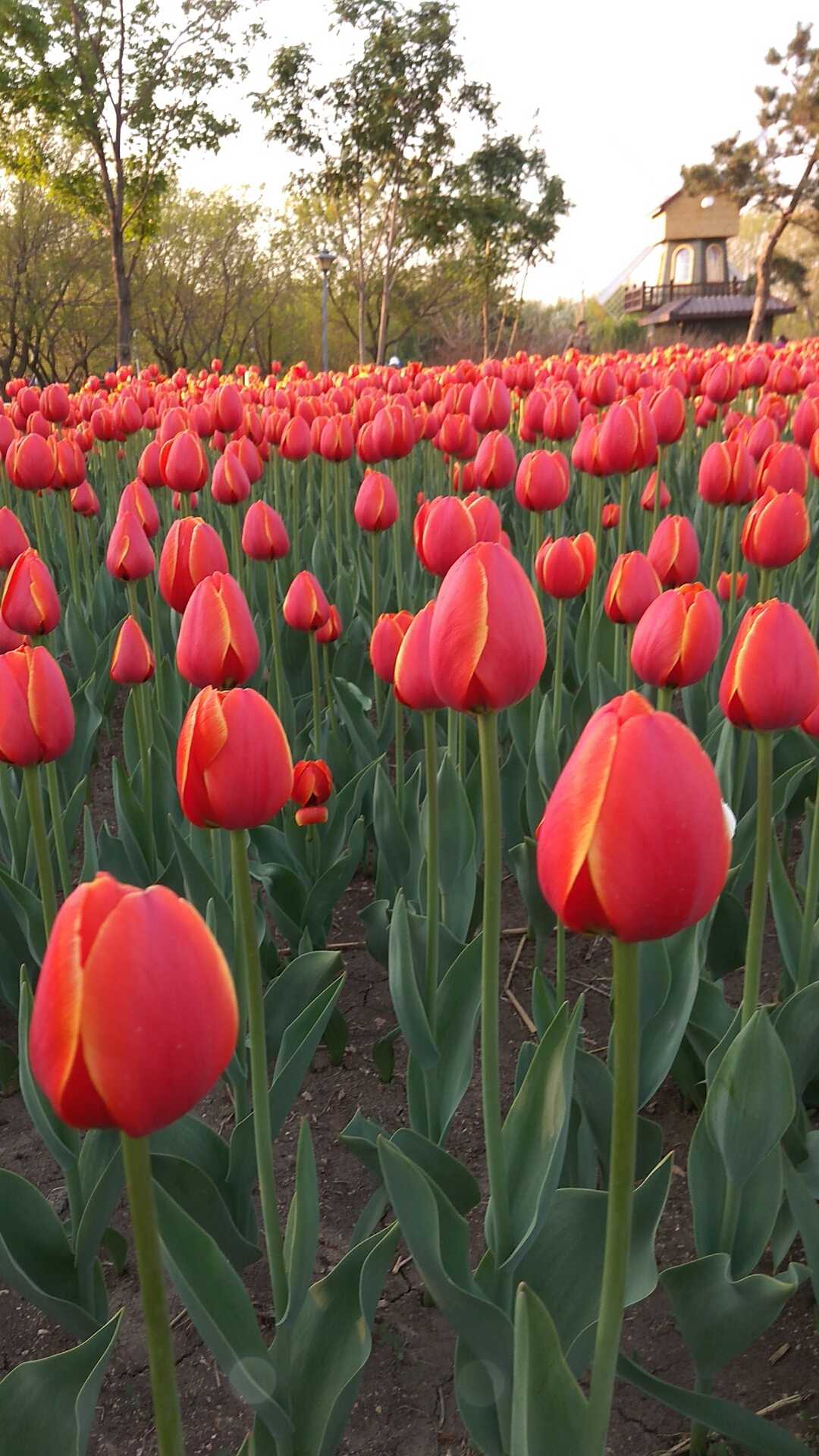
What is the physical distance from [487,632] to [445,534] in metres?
0.86

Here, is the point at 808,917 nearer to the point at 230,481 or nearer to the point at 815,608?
the point at 815,608

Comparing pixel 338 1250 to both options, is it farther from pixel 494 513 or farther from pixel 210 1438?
pixel 494 513

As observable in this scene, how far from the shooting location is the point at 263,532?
274 centimetres

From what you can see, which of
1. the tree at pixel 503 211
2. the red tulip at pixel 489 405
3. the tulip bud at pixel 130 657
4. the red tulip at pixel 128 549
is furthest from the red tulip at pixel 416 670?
the tree at pixel 503 211

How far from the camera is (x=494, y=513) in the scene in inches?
82.6

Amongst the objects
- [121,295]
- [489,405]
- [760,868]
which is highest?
[121,295]

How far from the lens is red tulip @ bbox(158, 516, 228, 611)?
1967mm

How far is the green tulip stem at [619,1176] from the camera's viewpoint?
74cm

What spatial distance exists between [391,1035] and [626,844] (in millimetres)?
1539

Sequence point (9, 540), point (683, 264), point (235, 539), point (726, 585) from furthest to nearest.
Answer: point (683, 264) < point (235, 539) < point (726, 585) < point (9, 540)

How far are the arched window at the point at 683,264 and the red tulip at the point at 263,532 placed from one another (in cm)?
6096

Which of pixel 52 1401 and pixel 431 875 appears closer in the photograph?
pixel 52 1401

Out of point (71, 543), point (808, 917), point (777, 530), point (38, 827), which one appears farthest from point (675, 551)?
point (71, 543)

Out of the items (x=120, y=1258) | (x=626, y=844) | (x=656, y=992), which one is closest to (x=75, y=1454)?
(x=120, y=1258)
